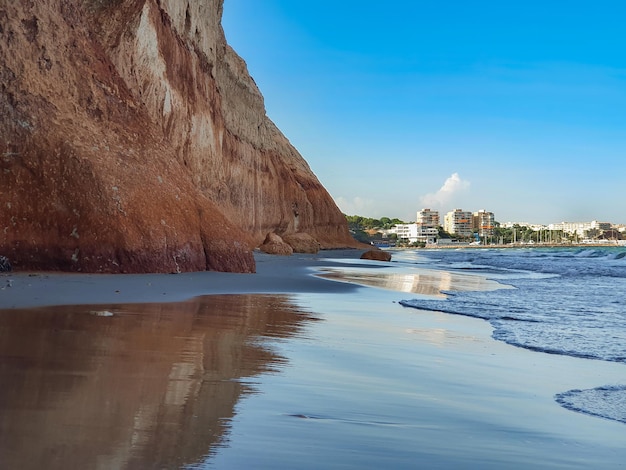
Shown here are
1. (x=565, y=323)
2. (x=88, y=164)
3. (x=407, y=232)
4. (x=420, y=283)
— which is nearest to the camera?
(x=565, y=323)

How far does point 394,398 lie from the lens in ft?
11.2

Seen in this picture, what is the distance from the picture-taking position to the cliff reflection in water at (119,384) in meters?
2.16

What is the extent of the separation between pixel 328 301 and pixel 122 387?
6.47 m

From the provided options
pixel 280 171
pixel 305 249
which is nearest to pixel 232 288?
pixel 305 249

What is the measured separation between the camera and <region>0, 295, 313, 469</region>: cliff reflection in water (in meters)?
2.16

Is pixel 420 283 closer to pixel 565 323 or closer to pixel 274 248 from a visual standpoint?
pixel 565 323

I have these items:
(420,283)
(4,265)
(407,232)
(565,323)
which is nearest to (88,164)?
(4,265)

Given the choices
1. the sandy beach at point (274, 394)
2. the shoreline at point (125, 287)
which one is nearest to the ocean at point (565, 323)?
the sandy beach at point (274, 394)

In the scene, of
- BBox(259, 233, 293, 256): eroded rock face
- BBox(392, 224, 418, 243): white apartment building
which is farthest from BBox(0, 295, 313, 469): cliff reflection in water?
BBox(392, 224, 418, 243): white apartment building

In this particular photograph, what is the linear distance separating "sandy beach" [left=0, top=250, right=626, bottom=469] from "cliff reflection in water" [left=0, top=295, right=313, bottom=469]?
12 mm

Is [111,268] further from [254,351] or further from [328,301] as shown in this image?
[254,351]

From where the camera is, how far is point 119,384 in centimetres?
318

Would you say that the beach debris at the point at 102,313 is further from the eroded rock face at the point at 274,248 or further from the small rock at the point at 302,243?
the small rock at the point at 302,243

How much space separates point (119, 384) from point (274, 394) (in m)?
0.82
